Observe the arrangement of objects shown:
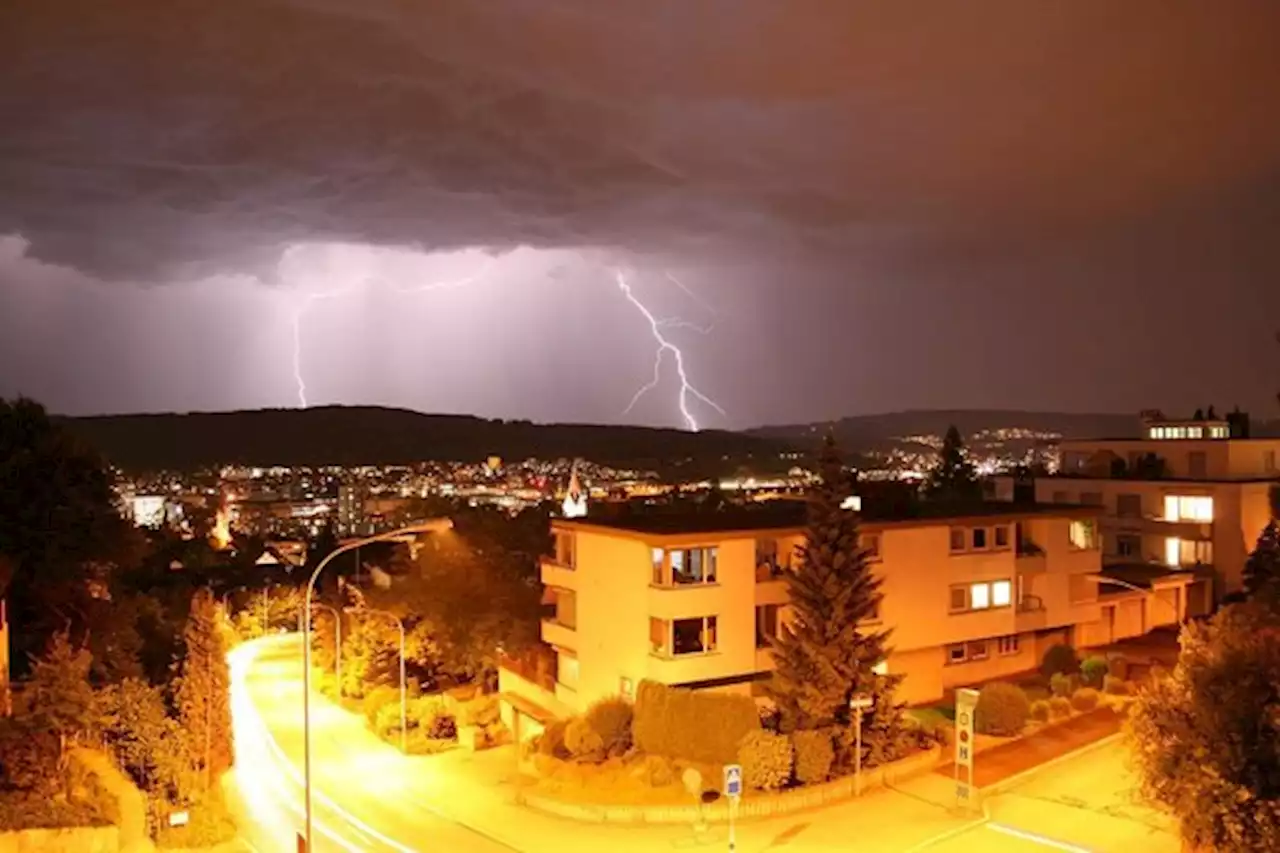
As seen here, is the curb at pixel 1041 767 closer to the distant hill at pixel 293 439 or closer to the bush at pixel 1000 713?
the bush at pixel 1000 713

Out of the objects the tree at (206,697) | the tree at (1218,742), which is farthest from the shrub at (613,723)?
the tree at (1218,742)

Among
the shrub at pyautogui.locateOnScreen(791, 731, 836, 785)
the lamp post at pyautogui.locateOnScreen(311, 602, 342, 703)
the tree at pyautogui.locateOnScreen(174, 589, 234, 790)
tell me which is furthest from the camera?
the lamp post at pyautogui.locateOnScreen(311, 602, 342, 703)

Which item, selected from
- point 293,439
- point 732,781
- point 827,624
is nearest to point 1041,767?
point 827,624

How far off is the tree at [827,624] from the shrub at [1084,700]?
7.17 metres

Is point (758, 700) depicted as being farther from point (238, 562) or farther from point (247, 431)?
point (247, 431)

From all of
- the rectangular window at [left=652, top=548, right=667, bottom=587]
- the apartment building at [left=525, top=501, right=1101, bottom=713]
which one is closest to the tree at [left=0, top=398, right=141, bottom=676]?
the apartment building at [left=525, top=501, right=1101, bottom=713]

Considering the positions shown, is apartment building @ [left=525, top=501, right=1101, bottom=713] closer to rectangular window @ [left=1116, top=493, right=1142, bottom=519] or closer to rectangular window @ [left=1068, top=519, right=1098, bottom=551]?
rectangular window @ [left=1068, top=519, right=1098, bottom=551]

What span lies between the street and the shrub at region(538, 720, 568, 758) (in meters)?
1.41

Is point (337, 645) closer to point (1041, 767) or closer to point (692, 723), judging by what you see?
point (692, 723)

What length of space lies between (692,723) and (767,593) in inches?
233

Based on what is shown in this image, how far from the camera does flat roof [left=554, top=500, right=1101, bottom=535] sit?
33.0 metres

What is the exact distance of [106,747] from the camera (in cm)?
3128

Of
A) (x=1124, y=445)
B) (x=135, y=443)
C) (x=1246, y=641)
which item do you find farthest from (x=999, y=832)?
(x=135, y=443)

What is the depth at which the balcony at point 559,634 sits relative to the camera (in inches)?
1421
